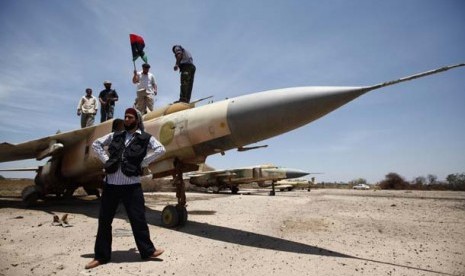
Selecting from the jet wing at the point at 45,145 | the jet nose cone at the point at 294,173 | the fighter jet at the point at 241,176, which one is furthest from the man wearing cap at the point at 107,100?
the jet nose cone at the point at 294,173

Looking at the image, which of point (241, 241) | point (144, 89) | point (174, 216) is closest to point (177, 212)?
point (174, 216)

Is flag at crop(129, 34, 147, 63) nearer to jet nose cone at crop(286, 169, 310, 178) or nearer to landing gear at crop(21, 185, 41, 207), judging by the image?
landing gear at crop(21, 185, 41, 207)

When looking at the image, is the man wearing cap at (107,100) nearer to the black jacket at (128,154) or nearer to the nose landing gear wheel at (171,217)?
the nose landing gear wheel at (171,217)

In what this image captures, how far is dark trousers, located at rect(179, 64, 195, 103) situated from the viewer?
7328 millimetres

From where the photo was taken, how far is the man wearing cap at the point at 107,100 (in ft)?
33.9

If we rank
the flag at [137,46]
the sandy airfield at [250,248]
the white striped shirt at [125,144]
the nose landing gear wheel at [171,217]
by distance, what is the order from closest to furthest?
the sandy airfield at [250,248] → the white striped shirt at [125,144] → the nose landing gear wheel at [171,217] → the flag at [137,46]

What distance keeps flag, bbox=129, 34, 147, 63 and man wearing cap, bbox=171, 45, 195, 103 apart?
1683 mm

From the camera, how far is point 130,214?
13.0 ft

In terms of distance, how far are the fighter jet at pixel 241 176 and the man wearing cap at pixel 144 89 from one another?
12479 millimetres

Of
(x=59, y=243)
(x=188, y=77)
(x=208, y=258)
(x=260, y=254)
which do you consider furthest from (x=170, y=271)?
(x=188, y=77)

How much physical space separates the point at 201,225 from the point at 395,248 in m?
3.68

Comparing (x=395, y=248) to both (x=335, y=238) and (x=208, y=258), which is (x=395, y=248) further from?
(x=208, y=258)

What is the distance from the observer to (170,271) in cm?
341

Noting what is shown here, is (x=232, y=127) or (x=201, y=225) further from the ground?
(x=232, y=127)
